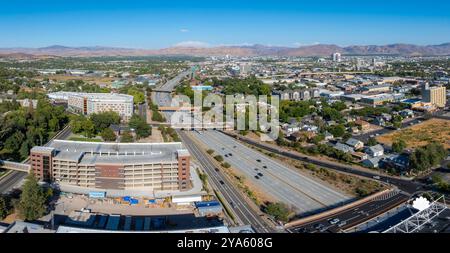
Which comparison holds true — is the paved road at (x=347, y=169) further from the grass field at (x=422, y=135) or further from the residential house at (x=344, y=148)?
the grass field at (x=422, y=135)

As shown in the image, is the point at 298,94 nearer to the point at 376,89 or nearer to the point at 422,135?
the point at 376,89

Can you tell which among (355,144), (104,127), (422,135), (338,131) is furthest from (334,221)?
(104,127)

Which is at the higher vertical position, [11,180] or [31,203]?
[31,203]

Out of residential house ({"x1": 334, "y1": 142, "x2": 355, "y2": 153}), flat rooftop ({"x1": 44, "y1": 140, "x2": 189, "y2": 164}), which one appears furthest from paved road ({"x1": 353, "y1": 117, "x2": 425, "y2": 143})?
flat rooftop ({"x1": 44, "y1": 140, "x2": 189, "y2": 164})

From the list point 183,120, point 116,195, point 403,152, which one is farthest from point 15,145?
point 403,152

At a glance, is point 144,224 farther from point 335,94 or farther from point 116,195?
point 335,94

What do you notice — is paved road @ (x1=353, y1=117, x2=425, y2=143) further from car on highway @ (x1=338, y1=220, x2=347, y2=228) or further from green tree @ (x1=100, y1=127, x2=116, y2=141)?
green tree @ (x1=100, y1=127, x2=116, y2=141)

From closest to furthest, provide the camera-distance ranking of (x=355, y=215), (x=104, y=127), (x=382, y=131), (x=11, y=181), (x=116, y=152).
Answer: (x=355, y=215)
(x=11, y=181)
(x=116, y=152)
(x=104, y=127)
(x=382, y=131)
